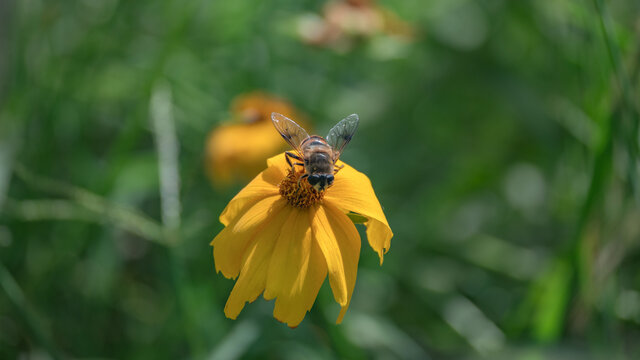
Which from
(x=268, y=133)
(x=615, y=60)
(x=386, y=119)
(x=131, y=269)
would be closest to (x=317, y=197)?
(x=615, y=60)

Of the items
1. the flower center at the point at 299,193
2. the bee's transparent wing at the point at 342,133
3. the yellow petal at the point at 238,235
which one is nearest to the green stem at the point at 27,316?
the yellow petal at the point at 238,235

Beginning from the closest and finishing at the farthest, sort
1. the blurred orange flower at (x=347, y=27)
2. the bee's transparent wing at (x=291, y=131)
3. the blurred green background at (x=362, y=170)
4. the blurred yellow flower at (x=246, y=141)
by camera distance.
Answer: the bee's transparent wing at (x=291, y=131), the blurred green background at (x=362, y=170), the blurred yellow flower at (x=246, y=141), the blurred orange flower at (x=347, y=27)

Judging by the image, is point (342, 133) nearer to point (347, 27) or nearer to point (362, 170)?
point (347, 27)

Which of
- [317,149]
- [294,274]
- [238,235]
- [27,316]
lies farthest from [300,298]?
[27,316]

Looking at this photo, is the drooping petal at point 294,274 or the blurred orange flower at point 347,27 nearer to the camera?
the drooping petal at point 294,274

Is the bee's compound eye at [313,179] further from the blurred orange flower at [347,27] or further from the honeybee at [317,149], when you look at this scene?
the blurred orange flower at [347,27]

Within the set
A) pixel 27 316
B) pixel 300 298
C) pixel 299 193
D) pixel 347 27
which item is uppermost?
pixel 347 27

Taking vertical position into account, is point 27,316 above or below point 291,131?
below
